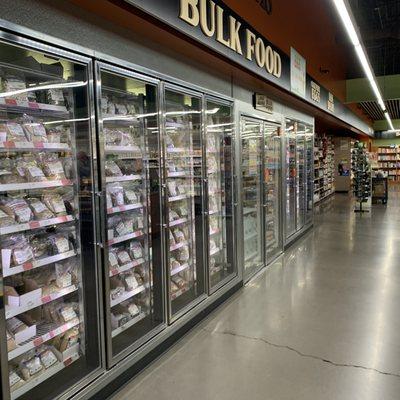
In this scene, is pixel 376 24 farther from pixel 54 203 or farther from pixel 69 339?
pixel 69 339

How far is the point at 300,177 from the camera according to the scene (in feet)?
27.5

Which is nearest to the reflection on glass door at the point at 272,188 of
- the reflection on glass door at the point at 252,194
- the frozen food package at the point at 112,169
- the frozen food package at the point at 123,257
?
the reflection on glass door at the point at 252,194

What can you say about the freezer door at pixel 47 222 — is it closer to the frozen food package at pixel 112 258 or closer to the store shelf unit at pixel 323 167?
the frozen food package at pixel 112 258

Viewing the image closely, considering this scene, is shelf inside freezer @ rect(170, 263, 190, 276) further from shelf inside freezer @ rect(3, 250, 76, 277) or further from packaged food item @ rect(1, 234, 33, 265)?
packaged food item @ rect(1, 234, 33, 265)

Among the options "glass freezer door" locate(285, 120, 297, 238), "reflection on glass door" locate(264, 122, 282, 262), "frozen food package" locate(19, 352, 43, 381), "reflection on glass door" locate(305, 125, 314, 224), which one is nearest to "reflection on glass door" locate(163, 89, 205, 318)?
"frozen food package" locate(19, 352, 43, 381)

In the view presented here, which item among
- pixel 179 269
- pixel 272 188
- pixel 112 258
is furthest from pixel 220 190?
pixel 272 188

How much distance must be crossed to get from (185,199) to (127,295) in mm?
1268

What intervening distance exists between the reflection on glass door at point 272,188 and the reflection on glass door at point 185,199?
2.17 metres

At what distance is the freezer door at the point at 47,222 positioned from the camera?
2340 mm

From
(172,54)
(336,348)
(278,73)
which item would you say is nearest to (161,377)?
(336,348)

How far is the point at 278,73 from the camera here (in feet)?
17.6

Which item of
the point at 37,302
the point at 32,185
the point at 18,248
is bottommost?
the point at 37,302

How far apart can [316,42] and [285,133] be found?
2.58 meters

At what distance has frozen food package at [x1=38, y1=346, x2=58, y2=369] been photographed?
2.57m
